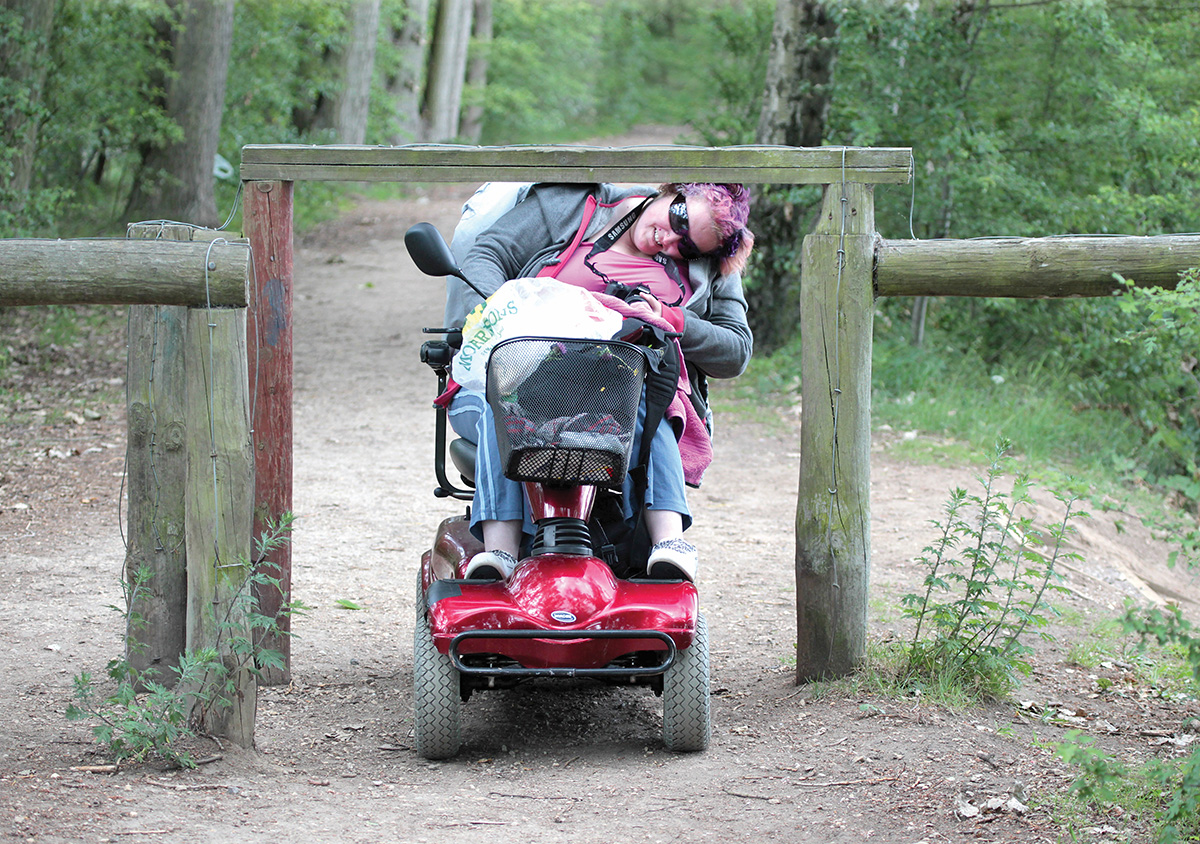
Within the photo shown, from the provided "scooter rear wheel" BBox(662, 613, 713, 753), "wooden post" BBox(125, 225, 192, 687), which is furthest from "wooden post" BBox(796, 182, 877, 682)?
"wooden post" BBox(125, 225, 192, 687)

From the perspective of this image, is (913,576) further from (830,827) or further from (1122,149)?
(1122,149)

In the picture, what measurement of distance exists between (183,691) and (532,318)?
5.00 feet

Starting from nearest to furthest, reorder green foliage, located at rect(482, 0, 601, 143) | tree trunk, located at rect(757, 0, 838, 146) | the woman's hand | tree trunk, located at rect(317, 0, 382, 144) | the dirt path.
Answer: the dirt path < the woman's hand < tree trunk, located at rect(757, 0, 838, 146) < tree trunk, located at rect(317, 0, 382, 144) < green foliage, located at rect(482, 0, 601, 143)

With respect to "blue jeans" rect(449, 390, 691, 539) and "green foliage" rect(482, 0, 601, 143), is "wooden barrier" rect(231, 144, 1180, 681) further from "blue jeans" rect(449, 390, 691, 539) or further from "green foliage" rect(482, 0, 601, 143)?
"green foliage" rect(482, 0, 601, 143)

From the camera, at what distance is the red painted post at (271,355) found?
Answer: 13.2 ft

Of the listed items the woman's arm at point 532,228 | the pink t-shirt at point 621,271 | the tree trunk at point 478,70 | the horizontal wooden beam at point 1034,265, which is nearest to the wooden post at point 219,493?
the woman's arm at point 532,228

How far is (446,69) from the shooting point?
84.7 feet

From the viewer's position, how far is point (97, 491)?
7.18 meters

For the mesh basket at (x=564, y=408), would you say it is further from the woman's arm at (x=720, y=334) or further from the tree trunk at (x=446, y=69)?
the tree trunk at (x=446, y=69)

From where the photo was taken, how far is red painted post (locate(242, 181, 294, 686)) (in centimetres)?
402

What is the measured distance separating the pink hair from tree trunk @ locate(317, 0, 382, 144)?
16.8 m

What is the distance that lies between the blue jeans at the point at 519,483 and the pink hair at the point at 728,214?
633 millimetres

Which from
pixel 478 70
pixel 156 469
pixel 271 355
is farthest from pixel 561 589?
→ pixel 478 70

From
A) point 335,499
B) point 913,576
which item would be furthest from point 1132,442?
point 335,499
